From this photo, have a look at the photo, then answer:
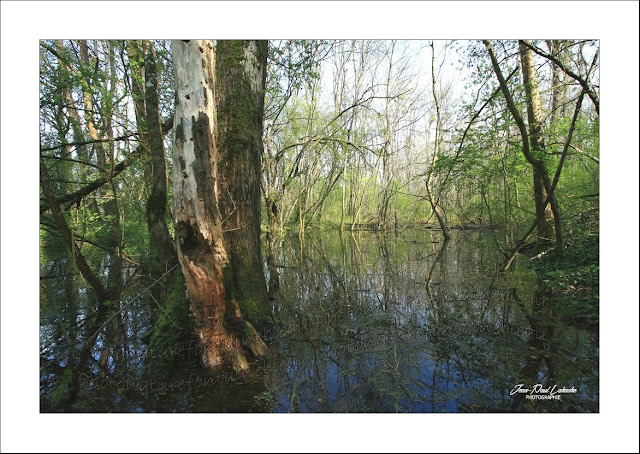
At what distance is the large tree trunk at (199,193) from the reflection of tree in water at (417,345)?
743mm

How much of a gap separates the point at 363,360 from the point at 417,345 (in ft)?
2.35

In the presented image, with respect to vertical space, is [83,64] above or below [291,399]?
above

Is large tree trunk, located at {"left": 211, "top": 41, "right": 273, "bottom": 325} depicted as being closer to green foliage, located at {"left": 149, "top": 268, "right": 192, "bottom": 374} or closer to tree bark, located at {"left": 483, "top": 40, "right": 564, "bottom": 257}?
green foliage, located at {"left": 149, "top": 268, "right": 192, "bottom": 374}

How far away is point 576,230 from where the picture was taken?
16.5ft

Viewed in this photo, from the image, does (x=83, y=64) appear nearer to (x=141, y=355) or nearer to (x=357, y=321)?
(x=141, y=355)

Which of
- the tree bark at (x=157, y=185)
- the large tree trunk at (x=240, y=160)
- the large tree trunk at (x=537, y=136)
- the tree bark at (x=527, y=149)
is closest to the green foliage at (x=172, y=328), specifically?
the large tree trunk at (x=240, y=160)

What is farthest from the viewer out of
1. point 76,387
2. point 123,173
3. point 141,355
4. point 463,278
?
point 463,278

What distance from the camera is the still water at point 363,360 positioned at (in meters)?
2.27

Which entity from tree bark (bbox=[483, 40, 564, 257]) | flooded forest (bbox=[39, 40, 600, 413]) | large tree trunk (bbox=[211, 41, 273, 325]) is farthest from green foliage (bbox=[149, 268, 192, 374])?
tree bark (bbox=[483, 40, 564, 257])

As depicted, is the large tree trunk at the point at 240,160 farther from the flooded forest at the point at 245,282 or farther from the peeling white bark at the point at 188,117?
the peeling white bark at the point at 188,117

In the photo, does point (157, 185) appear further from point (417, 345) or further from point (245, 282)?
point (417, 345)

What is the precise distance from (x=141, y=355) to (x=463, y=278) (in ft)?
19.3
